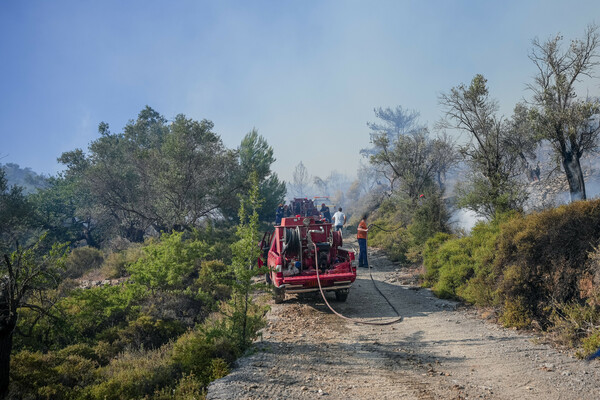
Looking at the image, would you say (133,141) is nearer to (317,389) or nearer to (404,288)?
(404,288)

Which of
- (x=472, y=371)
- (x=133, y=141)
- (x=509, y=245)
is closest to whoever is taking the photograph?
(x=472, y=371)

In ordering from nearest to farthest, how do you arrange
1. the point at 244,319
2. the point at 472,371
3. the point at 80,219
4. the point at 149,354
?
the point at 472,371 → the point at 244,319 → the point at 149,354 → the point at 80,219

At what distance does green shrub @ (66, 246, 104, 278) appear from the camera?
60.3 feet

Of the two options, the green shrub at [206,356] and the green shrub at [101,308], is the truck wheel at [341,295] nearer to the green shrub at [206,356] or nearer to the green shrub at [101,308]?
the green shrub at [206,356]

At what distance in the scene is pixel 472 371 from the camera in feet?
16.4

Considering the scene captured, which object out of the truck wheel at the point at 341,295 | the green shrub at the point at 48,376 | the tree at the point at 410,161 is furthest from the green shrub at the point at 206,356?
the tree at the point at 410,161

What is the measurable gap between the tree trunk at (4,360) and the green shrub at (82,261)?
50.8 ft

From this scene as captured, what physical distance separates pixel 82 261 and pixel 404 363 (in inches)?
768

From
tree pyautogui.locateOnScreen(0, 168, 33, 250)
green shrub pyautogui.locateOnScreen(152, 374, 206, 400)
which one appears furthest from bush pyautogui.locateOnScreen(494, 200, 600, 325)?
tree pyautogui.locateOnScreen(0, 168, 33, 250)

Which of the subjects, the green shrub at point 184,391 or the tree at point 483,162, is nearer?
the green shrub at point 184,391

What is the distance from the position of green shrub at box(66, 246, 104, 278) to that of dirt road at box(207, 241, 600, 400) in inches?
582

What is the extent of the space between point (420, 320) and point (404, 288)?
11.3 ft

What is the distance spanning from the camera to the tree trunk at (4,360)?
4.28 meters

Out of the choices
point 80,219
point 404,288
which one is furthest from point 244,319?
point 80,219
